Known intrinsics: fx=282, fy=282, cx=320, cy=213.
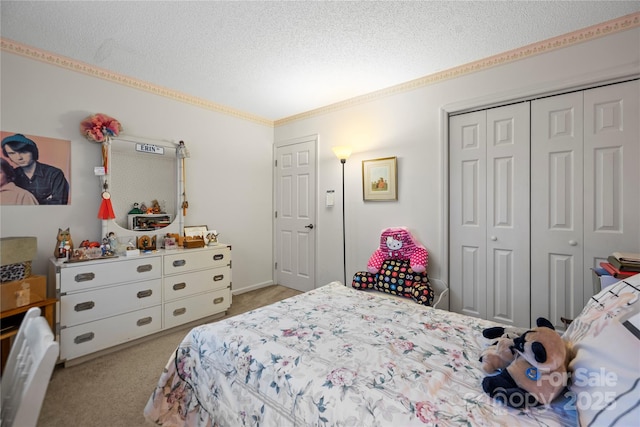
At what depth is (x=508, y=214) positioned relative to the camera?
2.54 m

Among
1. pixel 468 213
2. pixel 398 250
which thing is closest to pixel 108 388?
pixel 398 250

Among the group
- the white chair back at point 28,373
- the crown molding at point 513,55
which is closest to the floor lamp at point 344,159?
the crown molding at point 513,55

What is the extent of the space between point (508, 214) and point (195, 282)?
3086 millimetres

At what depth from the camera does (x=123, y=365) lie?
7.22ft

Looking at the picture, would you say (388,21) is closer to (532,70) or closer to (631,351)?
(532,70)

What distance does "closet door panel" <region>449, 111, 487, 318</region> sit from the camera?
105 inches

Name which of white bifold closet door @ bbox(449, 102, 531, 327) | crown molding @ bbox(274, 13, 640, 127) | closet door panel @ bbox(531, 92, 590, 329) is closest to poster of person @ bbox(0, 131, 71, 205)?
crown molding @ bbox(274, 13, 640, 127)

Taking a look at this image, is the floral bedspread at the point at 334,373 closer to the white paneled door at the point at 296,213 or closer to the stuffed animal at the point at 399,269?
the stuffed animal at the point at 399,269

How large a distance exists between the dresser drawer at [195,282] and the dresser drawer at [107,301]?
90 millimetres

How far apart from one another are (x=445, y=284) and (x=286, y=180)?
250 cm

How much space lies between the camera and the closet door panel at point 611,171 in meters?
2.04

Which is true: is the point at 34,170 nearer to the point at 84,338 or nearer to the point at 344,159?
the point at 84,338

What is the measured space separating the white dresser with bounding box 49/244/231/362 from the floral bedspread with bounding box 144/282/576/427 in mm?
1153

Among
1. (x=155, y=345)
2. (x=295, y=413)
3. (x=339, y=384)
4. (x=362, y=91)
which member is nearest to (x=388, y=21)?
(x=362, y=91)
